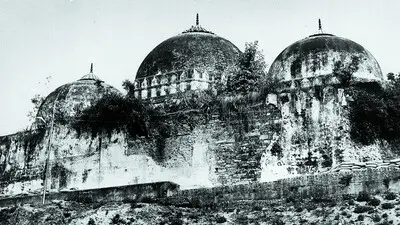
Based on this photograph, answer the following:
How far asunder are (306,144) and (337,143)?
38.7 inches

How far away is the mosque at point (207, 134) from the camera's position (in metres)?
23.4

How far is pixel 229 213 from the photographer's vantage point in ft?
66.1

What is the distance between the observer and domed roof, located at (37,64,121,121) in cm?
2862

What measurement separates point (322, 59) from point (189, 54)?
18.4 feet

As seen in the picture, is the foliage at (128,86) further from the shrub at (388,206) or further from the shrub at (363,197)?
the shrub at (388,206)

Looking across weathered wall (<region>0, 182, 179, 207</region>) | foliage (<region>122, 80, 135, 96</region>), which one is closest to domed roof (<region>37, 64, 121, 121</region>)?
foliage (<region>122, 80, 135, 96</region>)

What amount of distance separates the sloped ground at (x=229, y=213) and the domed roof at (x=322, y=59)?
652 centimetres

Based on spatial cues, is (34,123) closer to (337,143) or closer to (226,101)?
(226,101)

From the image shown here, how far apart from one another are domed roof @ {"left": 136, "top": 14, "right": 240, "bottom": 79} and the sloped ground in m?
7.72

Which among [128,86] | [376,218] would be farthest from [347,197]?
[128,86]

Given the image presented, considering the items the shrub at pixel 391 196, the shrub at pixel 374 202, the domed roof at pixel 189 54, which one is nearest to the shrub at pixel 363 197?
the shrub at pixel 374 202

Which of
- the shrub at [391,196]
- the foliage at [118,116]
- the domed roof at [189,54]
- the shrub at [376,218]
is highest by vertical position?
the domed roof at [189,54]

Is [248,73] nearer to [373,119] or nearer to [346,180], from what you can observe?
[373,119]

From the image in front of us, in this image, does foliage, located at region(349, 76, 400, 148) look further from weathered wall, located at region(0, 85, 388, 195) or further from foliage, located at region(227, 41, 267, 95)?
foliage, located at region(227, 41, 267, 95)
